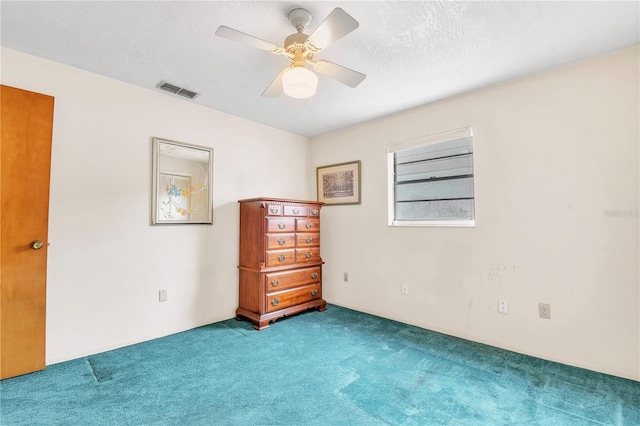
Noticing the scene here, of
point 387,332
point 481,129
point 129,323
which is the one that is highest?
point 481,129

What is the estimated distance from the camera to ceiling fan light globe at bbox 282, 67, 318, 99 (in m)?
1.64

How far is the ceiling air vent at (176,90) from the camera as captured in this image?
8.74 ft

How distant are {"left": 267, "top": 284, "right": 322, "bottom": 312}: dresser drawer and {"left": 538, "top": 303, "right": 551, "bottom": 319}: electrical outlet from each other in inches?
88.2

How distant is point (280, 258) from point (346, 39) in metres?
2.22

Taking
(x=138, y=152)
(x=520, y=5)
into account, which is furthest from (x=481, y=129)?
(x=138, y=152)

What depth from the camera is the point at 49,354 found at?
221 centimetres

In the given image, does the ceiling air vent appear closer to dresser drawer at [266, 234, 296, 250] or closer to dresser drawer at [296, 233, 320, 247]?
dresser drawer at [266, 234, 296, 250]

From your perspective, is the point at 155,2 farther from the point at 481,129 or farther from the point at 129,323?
→ the point at 481,129

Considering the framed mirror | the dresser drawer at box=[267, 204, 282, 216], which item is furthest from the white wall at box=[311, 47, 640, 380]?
the framed mirror

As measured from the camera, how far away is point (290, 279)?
11.0ft

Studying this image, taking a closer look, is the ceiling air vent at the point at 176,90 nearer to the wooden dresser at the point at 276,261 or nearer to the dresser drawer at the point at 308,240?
the wooden dresser at the point at 276,261

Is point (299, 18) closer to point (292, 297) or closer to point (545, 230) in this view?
point (545, 230)

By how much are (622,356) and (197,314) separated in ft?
11.8

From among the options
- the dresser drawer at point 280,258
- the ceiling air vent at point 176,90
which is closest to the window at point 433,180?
the dresser drawer at point 280,258
